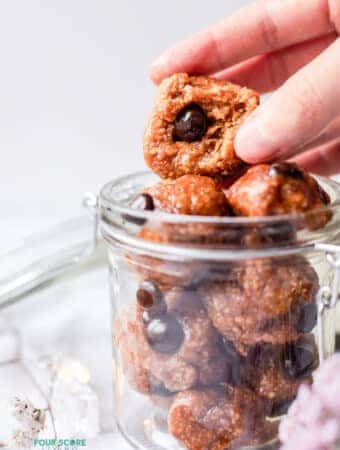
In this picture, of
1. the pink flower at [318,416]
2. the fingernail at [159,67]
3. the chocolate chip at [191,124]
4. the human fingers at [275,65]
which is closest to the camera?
the pink flower at [318,416]

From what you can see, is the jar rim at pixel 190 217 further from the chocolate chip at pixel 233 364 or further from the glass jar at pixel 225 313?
the chocolate chip at pixel 233 364

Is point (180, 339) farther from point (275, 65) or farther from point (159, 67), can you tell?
point (275, 65)

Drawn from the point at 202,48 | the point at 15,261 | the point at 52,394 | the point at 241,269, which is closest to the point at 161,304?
the point at 241,269

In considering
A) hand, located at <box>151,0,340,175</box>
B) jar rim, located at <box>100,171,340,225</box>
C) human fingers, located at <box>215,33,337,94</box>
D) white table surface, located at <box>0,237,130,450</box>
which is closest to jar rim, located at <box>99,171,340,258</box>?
jar rim, located at <box>100,171,340,225</box>

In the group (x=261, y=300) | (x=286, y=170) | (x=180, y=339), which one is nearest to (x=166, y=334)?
(x=180, y=339)

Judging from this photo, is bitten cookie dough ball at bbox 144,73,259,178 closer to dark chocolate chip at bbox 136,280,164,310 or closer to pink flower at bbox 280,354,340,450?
dark chocolate chip at bbox 136,280,164,310

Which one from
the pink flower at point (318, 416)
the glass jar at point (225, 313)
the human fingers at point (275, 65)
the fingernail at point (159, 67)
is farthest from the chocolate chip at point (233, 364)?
the human fingers at point (275, 65)

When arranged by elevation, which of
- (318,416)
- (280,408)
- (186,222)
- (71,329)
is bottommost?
(71,329)

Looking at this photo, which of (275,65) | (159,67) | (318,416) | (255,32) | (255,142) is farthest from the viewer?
(275,65)
